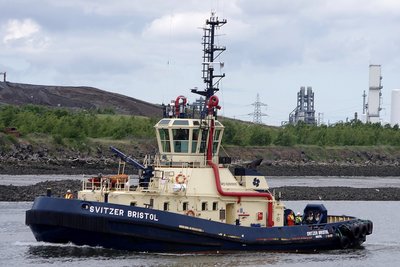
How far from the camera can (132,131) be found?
105m

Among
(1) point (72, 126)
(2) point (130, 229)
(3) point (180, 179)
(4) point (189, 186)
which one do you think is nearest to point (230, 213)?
(4) point (189, 186)

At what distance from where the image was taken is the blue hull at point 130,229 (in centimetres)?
3183

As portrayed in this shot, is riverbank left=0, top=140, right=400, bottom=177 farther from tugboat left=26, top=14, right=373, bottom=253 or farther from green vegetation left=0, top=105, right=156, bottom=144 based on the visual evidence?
tugboat left=26, top=14, right=373, bottom=253

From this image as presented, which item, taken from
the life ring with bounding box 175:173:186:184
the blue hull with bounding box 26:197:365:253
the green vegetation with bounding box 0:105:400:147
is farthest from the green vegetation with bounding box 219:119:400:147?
the blue hull with bounding box 26:197:365:253

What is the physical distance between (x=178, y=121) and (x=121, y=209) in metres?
3.87

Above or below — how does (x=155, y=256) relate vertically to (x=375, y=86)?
below

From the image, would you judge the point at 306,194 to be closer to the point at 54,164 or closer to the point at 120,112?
the point at 54,164

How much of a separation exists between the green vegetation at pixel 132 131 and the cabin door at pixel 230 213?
57157 millimetres

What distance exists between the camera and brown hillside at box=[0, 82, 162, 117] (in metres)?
153

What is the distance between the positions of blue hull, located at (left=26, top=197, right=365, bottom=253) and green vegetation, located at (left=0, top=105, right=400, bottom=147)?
189 ft

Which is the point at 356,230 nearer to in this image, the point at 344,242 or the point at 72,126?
the point at 344,242

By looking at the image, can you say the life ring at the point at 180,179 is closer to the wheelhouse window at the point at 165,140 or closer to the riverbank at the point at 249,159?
the wheelhouse window at the point at 165,140

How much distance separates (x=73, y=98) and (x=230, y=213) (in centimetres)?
12920

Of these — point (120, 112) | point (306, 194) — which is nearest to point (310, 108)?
point (120, 112)
